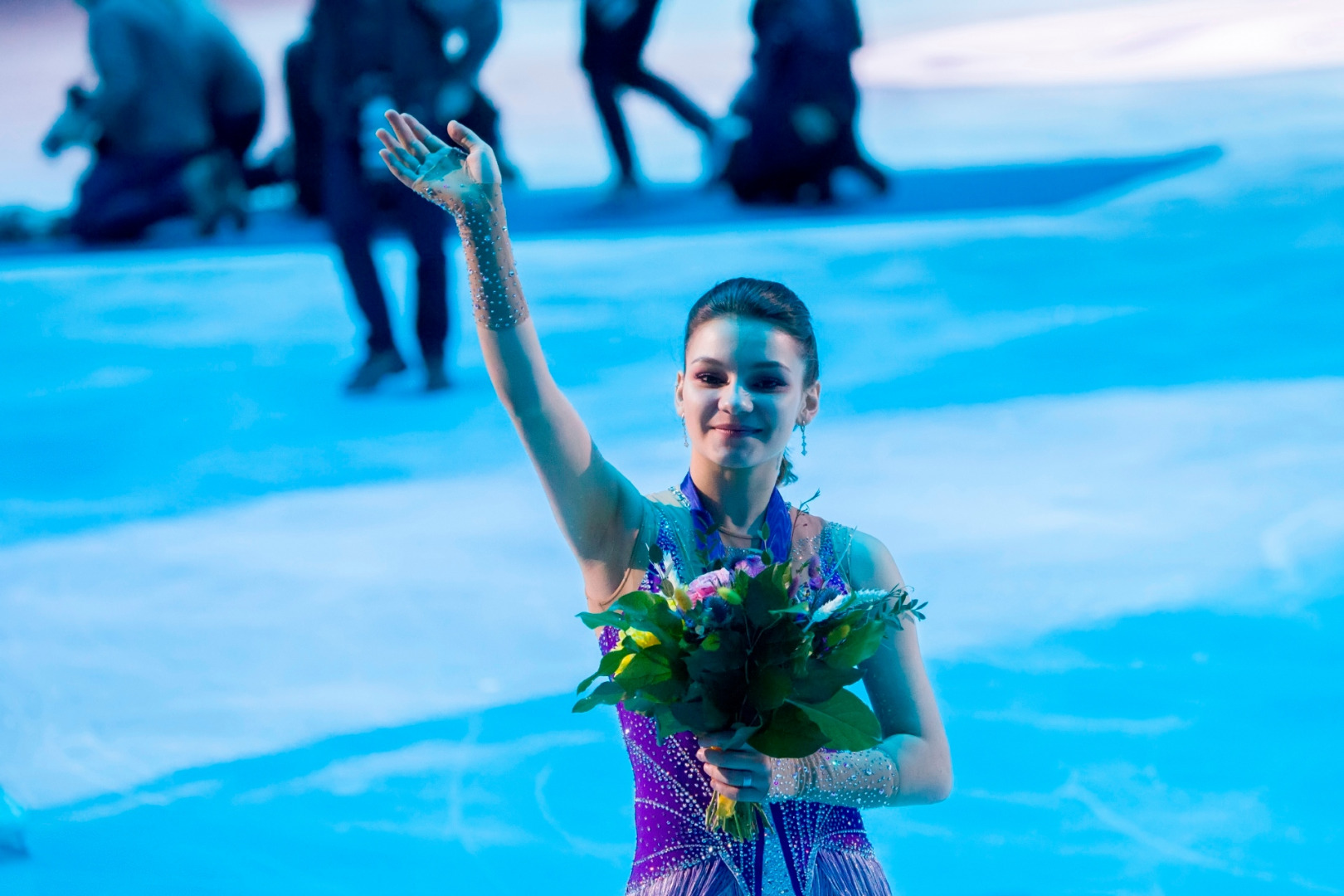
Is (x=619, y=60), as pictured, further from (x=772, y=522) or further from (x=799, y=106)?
(x=772, y=522)

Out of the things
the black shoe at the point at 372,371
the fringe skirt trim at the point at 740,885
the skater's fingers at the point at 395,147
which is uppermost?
the black shoe at the point at 372,371

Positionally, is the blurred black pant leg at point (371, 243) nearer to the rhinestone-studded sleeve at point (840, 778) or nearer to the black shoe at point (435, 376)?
the black shoe at point (435, 376)

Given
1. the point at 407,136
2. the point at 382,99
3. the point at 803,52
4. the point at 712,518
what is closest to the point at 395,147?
the point at 407,136

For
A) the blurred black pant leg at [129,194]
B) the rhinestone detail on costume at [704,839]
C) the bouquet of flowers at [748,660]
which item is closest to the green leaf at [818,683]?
the bouquet of flowers at [748,660]

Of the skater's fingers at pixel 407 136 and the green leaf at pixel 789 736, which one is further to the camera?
the skater's fingers at pixel 407 136

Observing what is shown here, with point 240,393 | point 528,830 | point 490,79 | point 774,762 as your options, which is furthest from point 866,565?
point 490,79

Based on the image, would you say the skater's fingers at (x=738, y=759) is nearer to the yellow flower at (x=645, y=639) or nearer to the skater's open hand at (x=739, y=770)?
the skater's open hand at (x=739, y=770)

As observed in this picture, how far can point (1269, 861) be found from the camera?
2.68 m

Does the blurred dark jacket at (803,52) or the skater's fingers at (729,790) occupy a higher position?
the blurred dark jacket at (803,52)

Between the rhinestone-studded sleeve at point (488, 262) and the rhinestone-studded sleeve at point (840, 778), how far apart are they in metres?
0.56

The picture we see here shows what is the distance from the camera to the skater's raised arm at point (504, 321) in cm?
155

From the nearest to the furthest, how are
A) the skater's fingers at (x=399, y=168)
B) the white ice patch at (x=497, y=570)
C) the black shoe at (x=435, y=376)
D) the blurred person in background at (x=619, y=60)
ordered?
the skater's fingers at (x=399, y=168)
the white ice patch at (x=497, y=570)
the black shoe at (x=435, y=376)
the blurred person in background at (x=619, y=60)

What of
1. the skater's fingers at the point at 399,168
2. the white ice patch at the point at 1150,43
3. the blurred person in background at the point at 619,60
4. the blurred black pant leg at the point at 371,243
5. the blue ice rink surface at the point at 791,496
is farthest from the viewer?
the blurred person in background at the point at 619,60

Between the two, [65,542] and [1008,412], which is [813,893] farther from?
[1008,412]
